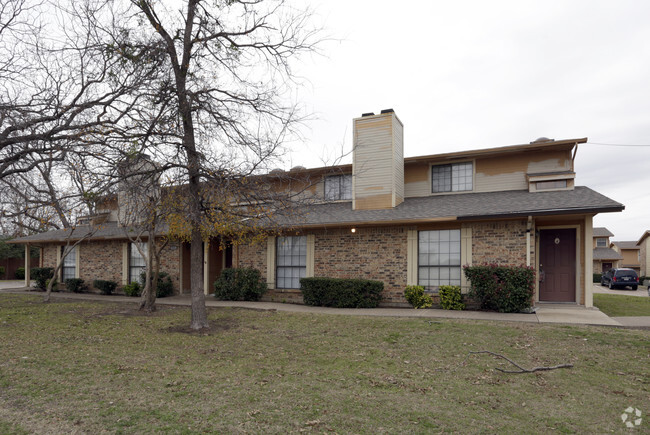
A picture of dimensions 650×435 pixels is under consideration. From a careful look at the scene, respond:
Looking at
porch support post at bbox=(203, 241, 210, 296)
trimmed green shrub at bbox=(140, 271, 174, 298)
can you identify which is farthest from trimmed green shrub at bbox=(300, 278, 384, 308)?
trimmed green shrub at bbox=(140, 271, 174, 298)

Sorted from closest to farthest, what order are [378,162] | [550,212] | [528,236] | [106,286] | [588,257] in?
1. [550,212]
2. [528,236]
3. [588,257]
4. [378,162]
5. [106,286]

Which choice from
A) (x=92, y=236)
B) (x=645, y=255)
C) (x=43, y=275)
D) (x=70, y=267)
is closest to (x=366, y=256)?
(x=92, y=236)

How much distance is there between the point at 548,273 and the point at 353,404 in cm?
1045

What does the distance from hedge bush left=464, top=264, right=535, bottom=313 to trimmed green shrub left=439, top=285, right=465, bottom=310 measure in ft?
1.68

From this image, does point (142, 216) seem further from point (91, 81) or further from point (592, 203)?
point (592, 203)

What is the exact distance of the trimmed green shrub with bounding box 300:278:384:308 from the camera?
40.4ft

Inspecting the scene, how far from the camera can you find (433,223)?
12.5 m

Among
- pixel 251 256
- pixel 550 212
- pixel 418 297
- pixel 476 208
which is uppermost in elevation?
pixel 476 208

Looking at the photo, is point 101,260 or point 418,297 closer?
point 418,297

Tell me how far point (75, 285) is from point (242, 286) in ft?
31.7

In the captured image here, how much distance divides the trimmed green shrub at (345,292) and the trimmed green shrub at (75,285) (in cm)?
1230

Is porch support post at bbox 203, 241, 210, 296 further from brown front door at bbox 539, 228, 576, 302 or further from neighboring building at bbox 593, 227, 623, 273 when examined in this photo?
neighboring building at bbox 593, 227, 623, 273

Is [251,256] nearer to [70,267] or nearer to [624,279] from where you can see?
[70,267]

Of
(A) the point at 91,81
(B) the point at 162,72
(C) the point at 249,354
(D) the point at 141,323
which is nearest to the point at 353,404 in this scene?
(C) the point at 249,354
